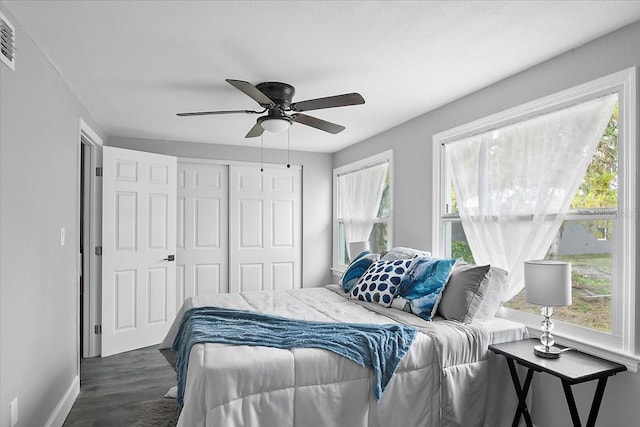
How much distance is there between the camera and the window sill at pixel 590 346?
2.05m

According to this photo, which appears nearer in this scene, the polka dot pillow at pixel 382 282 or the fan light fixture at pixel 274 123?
the fan light fixture at pixel 274 123

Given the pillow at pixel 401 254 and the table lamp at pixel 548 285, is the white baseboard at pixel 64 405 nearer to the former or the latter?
the pillow at pixel 401 254

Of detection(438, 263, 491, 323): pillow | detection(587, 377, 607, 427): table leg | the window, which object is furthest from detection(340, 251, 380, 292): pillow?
detection(587, 377, 607, 427): table leg

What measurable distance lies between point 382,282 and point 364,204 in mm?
2048

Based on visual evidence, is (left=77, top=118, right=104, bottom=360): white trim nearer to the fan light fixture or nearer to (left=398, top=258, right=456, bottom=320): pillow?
the fan light fixture

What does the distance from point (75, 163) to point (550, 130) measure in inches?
138

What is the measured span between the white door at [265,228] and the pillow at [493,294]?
130 inches

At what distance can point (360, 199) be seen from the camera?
5113 millimetres

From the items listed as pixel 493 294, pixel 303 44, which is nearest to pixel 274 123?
pixel 303 44

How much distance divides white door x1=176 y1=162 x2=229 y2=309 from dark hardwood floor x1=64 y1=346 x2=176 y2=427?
1124 millimetres

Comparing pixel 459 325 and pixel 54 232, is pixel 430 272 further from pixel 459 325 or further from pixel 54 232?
pixel 54 232

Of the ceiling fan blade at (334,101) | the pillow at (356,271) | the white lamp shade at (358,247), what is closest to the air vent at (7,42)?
the ceiling fan blade at (334,101)

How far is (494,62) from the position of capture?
262cm

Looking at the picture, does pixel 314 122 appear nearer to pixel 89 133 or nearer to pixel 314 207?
pixel 89 133
